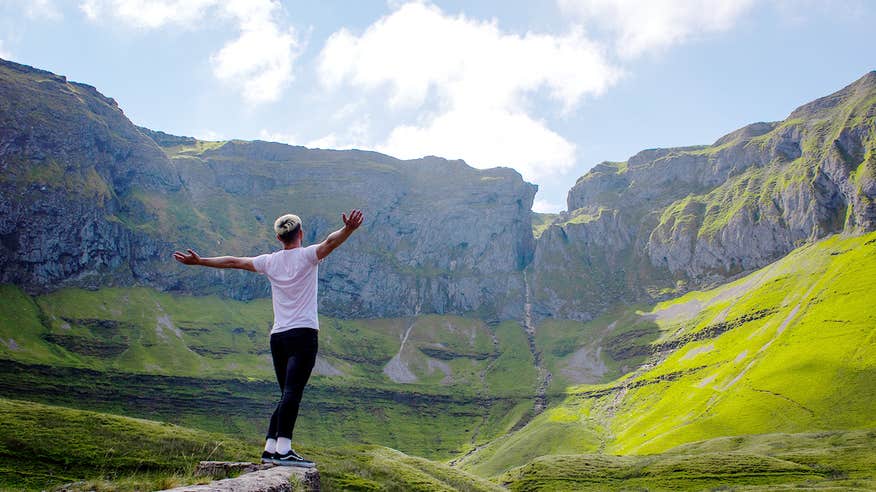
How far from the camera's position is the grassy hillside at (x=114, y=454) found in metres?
50.8

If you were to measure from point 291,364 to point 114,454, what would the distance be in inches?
2430

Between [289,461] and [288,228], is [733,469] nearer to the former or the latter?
[289,461]

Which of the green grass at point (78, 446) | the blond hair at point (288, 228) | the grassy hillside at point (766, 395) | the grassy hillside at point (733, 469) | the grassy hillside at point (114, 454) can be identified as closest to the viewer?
the blond hair at point (288, 228)

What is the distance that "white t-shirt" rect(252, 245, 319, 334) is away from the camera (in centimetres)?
960

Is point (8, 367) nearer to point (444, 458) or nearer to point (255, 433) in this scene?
point (255, 433)

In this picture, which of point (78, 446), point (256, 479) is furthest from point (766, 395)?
point (256, 479)

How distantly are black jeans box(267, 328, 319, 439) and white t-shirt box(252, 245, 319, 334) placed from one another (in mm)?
150

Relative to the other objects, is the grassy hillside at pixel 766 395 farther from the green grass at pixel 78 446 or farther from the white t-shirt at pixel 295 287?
the white t-shirt at pixel 295 287

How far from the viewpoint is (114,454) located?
195 feet

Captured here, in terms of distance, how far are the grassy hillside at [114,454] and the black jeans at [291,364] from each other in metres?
36.8

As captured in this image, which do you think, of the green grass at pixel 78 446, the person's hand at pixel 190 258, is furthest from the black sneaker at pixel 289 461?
the green grass at pixel 78 446

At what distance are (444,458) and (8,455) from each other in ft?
515

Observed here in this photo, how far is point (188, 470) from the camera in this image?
32.3 ft

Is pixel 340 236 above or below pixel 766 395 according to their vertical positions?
above
